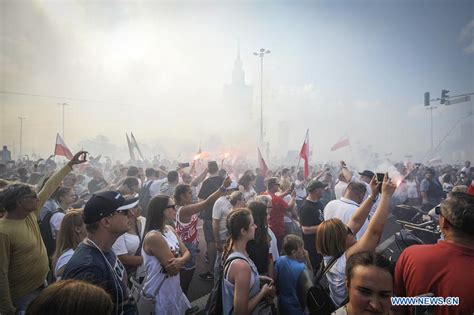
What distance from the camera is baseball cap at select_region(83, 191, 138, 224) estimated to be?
2227 mm

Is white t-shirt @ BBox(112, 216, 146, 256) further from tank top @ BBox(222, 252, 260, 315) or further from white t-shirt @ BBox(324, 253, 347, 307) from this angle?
white t-shirt @ BBox(324, 253, 347, 307)

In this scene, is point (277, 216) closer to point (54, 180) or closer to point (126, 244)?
point (126, 244)

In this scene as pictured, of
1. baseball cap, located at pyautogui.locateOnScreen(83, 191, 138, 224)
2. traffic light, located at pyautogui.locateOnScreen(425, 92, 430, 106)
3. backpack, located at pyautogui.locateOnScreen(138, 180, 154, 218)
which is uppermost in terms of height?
traffic light, located at pyautogui.locateOnScreen(425, 92, 430, 106)

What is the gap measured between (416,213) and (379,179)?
→ 6022 millimetres

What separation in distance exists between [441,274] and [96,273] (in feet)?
8.03

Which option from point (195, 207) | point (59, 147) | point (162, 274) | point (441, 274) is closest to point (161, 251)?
point (162, 274)

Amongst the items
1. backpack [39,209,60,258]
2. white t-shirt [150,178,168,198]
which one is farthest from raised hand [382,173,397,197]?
white t-shirt [150,178,168,198]

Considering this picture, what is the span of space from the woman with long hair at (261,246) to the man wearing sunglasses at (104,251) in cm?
153

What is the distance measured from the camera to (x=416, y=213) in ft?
25.3

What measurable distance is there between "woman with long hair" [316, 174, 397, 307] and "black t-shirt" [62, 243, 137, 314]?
1.72 m

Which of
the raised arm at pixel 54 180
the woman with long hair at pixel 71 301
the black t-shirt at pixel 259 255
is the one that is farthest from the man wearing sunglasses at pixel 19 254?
the black t-shirt at pixel 259 255

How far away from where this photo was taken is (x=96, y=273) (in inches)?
77.0

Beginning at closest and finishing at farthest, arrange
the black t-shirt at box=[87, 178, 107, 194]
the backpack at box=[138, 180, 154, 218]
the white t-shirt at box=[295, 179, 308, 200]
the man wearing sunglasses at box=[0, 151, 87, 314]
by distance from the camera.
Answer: the man wearing sunglasses at box=[0, 151, 87, 314], the backpack at box=[138, 180, 154, 218], the white t-shirt at box=[295, 179, 308, 200], the black t-shirt at box=[87, 178, 107, 194]

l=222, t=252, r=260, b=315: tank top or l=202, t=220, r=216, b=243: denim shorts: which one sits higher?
l=222, t=252, r=260, b=315: tank top
